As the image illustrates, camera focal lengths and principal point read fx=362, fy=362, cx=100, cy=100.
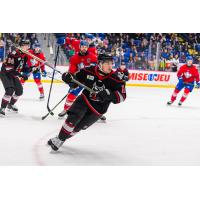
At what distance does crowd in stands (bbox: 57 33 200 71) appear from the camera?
11.2 meters

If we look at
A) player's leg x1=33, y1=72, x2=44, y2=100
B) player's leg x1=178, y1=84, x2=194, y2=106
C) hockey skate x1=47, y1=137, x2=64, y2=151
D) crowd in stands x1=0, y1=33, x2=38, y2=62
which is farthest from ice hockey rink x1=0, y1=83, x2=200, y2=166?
crowd in stands x1=0, y1=33, x2=38, y2=62

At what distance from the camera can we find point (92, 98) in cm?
332

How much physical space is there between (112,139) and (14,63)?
185 centimetres

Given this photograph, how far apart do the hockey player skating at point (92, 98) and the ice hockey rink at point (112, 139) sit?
0.84 feet

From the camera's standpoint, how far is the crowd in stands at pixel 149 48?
1121cm

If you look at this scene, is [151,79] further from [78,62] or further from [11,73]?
[11,73]

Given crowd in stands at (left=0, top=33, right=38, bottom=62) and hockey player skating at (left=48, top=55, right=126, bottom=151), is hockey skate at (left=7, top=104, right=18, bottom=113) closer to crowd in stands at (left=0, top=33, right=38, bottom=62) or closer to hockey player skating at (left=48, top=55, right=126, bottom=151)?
hockey player skating at (left=48, top=55, right=126, bottom=151)

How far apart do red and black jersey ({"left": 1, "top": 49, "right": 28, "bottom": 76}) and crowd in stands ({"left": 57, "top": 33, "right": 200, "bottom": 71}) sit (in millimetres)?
5767

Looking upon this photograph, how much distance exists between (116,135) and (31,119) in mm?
1302

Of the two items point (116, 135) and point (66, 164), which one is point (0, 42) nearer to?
point (116, 135)

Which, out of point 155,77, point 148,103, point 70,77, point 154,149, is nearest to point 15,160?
point 70,77

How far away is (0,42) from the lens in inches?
406

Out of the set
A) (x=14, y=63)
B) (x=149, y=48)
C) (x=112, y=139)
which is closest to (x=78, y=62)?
(x=14, y=63)

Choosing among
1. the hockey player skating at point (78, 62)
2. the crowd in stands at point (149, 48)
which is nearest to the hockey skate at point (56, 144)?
the hockey player skating at point (78, 62)
